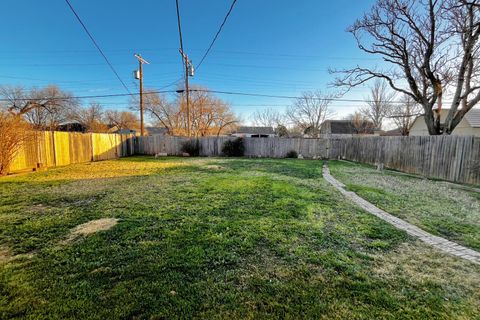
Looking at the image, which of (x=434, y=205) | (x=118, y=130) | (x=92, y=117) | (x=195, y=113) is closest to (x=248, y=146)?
(x=195, y=113)

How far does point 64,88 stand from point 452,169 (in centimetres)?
2702

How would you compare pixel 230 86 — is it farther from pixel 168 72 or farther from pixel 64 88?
pixel 64 88

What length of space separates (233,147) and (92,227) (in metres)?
12.6

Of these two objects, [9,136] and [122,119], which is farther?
[122,119]

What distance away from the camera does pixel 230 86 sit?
17.8 metres

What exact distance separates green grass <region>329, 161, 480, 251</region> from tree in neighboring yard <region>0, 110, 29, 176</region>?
1017cm

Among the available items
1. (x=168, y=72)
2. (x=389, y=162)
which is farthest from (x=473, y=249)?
(x=168, y=72)

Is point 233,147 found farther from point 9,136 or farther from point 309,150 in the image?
point 9,136

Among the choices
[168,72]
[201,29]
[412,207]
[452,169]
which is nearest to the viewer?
[412,207]

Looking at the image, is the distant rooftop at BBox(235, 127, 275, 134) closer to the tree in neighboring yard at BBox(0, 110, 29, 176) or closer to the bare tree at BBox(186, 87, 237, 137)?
the bare tree at BBox(186, 87, 237, 137)

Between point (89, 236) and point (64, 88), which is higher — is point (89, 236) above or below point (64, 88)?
below

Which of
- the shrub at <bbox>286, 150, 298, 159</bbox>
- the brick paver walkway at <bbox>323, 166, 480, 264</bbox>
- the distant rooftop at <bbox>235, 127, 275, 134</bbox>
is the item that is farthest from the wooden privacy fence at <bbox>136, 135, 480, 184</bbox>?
the distant rooftop at <bbox>235, 127, 275, 134</bbox>

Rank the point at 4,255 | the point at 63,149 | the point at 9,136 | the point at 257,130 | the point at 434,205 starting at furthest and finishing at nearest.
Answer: the point at 257,130
the point at 63,149
the point at 9,136
the point at 434,205
the point at 4,255

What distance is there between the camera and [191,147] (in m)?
15.2
